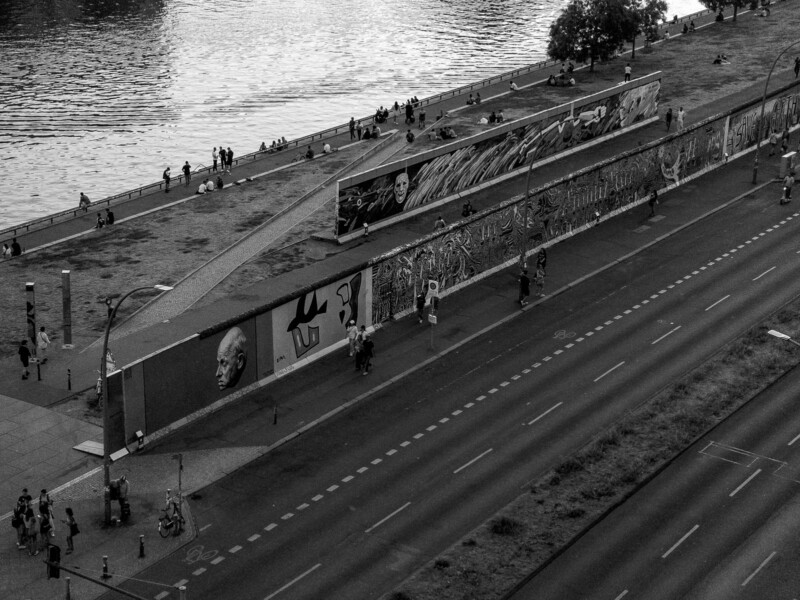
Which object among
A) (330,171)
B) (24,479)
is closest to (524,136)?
(330,171)

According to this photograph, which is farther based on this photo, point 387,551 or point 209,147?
point 209,147

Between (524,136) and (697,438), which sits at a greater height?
(524,136)

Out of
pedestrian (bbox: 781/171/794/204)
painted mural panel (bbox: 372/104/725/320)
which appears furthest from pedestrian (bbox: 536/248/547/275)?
pedestrian (bbox: 781/171/794/204)

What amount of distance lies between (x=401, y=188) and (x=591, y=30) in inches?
1986

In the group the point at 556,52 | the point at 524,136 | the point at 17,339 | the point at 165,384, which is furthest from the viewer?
the point at 556,52

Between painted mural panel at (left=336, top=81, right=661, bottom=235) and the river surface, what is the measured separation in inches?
1557

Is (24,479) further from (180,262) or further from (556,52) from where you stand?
(556,52)

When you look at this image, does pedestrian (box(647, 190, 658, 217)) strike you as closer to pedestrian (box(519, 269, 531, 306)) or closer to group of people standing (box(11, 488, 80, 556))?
pedestrian (box(519, 269, 531, 306))

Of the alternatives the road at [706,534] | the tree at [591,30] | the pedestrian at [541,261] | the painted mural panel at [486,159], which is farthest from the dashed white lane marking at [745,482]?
the tree at [591,30]

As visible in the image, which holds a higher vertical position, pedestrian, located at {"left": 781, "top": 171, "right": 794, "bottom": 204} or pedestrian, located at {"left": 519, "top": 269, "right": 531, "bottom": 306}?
pedestrian, located at {"left": 781, "top": 171, "right": 794, "bottom": 204}

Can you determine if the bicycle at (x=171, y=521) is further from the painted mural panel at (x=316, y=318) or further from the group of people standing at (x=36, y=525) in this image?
the painted mural panel at (x=316, y=318)

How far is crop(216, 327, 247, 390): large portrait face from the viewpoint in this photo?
5166 cm

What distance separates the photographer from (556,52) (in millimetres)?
120000

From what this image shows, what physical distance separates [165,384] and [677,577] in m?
21.4
